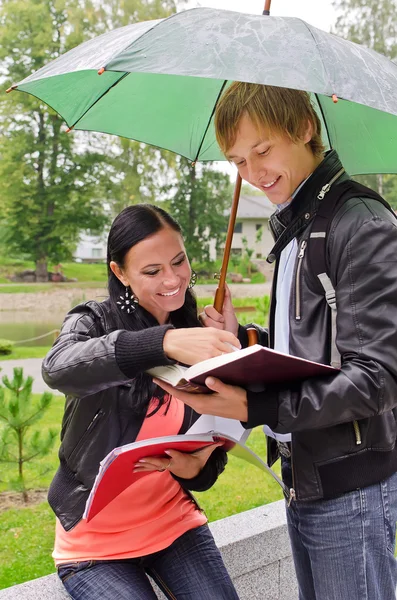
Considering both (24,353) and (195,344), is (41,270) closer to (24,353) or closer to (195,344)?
(24,353)

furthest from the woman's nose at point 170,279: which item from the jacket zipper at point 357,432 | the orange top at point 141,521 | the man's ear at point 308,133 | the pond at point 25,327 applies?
the pond at point 25,327

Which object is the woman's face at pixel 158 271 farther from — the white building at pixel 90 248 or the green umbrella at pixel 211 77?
the white building at pixel 90 248

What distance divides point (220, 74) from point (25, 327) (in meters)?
8.07

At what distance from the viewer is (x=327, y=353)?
1308 mm

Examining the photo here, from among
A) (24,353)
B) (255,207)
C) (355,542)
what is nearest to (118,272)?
(355,542)

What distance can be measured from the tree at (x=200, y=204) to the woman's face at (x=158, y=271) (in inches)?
335

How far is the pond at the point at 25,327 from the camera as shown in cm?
870

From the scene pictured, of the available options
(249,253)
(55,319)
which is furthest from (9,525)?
(249,253)

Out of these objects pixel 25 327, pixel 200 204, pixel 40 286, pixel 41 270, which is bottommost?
pixel 25 327

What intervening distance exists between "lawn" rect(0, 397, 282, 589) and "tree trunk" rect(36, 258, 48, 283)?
635 cm

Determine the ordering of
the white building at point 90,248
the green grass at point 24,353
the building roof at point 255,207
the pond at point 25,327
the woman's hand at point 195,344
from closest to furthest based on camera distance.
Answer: the woman's hand at point 195,344
the green grass at point 24,353
the pond at point 25,327
the building roof at point 255,207
the white building at point 90,248

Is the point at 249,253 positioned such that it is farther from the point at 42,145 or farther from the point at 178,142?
the point at 178,142

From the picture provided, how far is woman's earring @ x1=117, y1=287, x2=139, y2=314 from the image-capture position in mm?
1791

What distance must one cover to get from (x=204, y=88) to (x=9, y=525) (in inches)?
88.6
